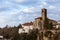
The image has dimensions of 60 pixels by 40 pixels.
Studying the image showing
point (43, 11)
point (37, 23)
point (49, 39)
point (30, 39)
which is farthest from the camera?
point (37, 23)

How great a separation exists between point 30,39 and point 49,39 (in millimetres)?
34995

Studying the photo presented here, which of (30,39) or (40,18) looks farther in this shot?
(40,18)

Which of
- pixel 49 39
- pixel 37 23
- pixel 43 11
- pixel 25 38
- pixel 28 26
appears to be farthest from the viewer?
pixel 28 26

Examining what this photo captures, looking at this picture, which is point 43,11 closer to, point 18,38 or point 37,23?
point 37,23

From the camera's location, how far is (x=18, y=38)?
51.9 m

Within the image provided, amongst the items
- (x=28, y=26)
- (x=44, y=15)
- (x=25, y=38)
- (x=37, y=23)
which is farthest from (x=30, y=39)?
(x=28, y=26)

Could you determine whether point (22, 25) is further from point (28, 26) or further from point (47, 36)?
point (47, 36)

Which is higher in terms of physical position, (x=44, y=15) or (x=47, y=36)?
(x=47, y=36)

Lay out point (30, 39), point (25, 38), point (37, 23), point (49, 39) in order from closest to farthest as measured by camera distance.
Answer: point (49, 39) → point (30, 39) → point (25, 38) → point (37, 23)

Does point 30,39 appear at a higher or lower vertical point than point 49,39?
lower

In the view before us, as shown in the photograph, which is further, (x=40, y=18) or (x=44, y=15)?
(x=40, y=18)

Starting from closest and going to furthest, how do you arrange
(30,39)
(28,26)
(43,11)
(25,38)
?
1. (30,39)
2. (25,38)
3. (43,11)
4. (28,26)

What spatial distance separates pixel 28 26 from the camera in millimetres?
80312

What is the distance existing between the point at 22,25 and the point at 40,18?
12979mm
